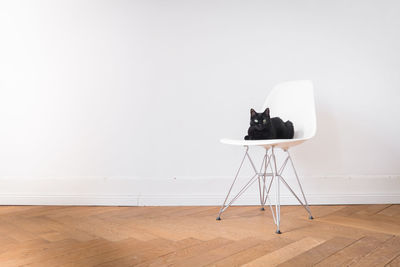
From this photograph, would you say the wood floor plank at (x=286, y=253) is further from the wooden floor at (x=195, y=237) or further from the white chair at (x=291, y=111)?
the white chair at (x=291, y=111)

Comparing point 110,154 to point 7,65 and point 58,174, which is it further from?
point 7,65

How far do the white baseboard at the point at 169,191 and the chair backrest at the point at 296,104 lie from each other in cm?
52

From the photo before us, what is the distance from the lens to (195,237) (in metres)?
1.69

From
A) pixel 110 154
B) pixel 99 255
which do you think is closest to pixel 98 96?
pixel 110 154

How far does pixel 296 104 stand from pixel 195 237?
1.09 metres

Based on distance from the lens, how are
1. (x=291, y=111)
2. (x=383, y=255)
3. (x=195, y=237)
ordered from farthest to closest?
(x=291, y=111)
(x=195, y=237)
(x=383, y=255)

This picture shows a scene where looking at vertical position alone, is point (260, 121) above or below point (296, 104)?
below

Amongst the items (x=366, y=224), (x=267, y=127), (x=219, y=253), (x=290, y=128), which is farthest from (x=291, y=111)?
(x=219, y=253)

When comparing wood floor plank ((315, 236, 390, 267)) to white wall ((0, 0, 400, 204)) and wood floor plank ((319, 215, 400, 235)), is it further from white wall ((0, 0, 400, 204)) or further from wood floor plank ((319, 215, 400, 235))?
white wall ((0, 0, 400, 204))

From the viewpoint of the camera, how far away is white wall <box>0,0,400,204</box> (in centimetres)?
258

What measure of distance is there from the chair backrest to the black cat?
77mm

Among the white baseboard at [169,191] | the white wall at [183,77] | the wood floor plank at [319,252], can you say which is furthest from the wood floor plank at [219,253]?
the white wall at [183,77]

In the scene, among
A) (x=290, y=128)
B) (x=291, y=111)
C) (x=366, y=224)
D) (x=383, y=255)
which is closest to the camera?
(x=383, y=255)

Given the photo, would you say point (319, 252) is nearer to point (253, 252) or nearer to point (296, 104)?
point (253, 252)
